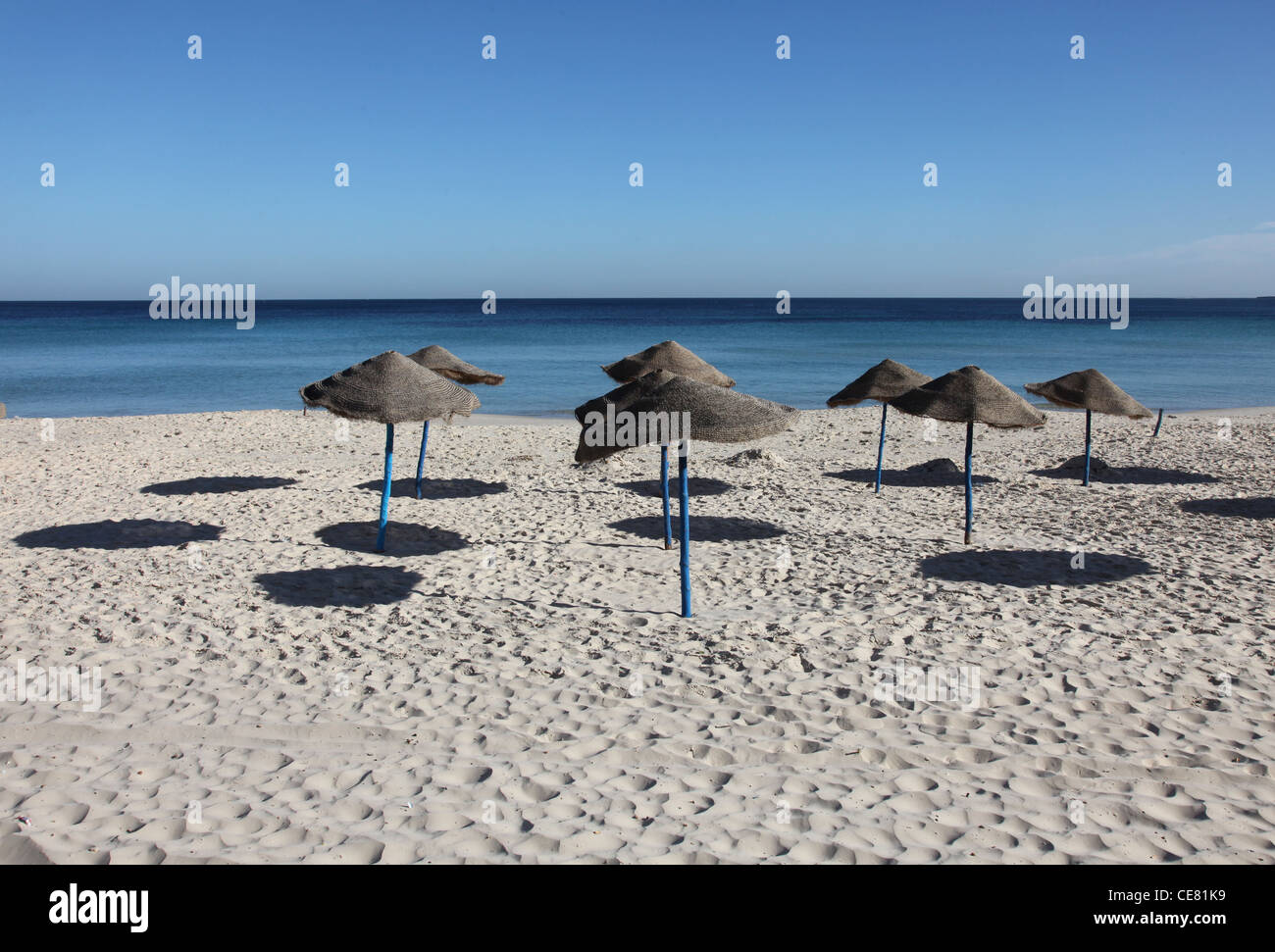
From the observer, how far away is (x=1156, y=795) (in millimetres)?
4457

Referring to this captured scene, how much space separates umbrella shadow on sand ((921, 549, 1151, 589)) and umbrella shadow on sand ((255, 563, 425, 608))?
515 centimetres

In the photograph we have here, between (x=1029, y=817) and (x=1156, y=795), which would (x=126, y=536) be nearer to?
(x=1029, y=817)

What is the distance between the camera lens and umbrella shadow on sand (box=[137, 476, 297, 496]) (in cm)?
1141

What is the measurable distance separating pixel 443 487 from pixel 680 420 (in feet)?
21.1

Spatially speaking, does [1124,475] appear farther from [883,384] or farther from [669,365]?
[669,365]

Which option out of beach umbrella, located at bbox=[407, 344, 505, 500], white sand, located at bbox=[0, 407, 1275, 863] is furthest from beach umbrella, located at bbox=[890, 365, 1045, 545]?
beach umbrella, located at bbox=[407, 344, 505, 500]

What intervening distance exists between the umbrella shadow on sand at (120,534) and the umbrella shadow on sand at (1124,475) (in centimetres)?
1248

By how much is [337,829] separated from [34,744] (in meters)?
2.31

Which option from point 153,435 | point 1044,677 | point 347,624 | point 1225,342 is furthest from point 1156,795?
point 1225,342

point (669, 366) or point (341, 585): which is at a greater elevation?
point (669, 366)

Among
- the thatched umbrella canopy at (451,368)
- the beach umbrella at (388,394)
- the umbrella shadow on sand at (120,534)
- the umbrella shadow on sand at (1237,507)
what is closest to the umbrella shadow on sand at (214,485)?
the umbrella shadow on sand at (120,534)

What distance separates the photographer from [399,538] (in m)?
9.36

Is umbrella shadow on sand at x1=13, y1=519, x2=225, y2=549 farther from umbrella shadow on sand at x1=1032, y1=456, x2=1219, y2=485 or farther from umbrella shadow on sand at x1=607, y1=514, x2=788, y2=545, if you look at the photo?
umbrella shadow on sand at x1=1032, y1=456, x2=1219, y2=485

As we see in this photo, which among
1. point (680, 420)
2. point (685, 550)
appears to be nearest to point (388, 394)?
point (680, 420)
